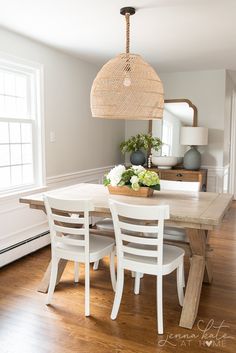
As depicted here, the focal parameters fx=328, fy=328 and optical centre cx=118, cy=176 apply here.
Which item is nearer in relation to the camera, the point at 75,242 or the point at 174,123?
the point at 75,242

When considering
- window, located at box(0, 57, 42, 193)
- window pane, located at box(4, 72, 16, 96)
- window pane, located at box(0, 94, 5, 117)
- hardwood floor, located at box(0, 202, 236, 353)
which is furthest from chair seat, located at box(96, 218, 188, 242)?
window pane, located at box(4, 72, 16, 96)

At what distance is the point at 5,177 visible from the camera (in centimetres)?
343

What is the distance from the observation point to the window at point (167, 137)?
536 cm

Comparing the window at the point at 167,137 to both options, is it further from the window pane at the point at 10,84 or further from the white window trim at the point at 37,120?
the window pane at the point at 10,84

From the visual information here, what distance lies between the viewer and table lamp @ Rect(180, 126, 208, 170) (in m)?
4.85

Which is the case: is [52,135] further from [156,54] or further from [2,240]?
[156,54]

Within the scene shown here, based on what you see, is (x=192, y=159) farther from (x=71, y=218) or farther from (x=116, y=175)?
(x=71, y=218)

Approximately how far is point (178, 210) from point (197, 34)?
6.40 ft

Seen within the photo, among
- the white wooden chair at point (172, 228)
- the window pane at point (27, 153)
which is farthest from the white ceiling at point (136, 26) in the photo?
the white wooden chair at point (172, 228)

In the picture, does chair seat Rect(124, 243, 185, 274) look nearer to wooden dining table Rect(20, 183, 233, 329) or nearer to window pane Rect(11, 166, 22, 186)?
wooden dining table Rect(20, 183, 233, 329)

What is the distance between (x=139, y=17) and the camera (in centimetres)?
283

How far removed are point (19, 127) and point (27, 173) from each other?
1.72ft

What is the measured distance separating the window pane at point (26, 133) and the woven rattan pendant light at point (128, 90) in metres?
1.45

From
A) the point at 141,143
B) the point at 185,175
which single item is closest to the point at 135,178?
the point at 185,175
